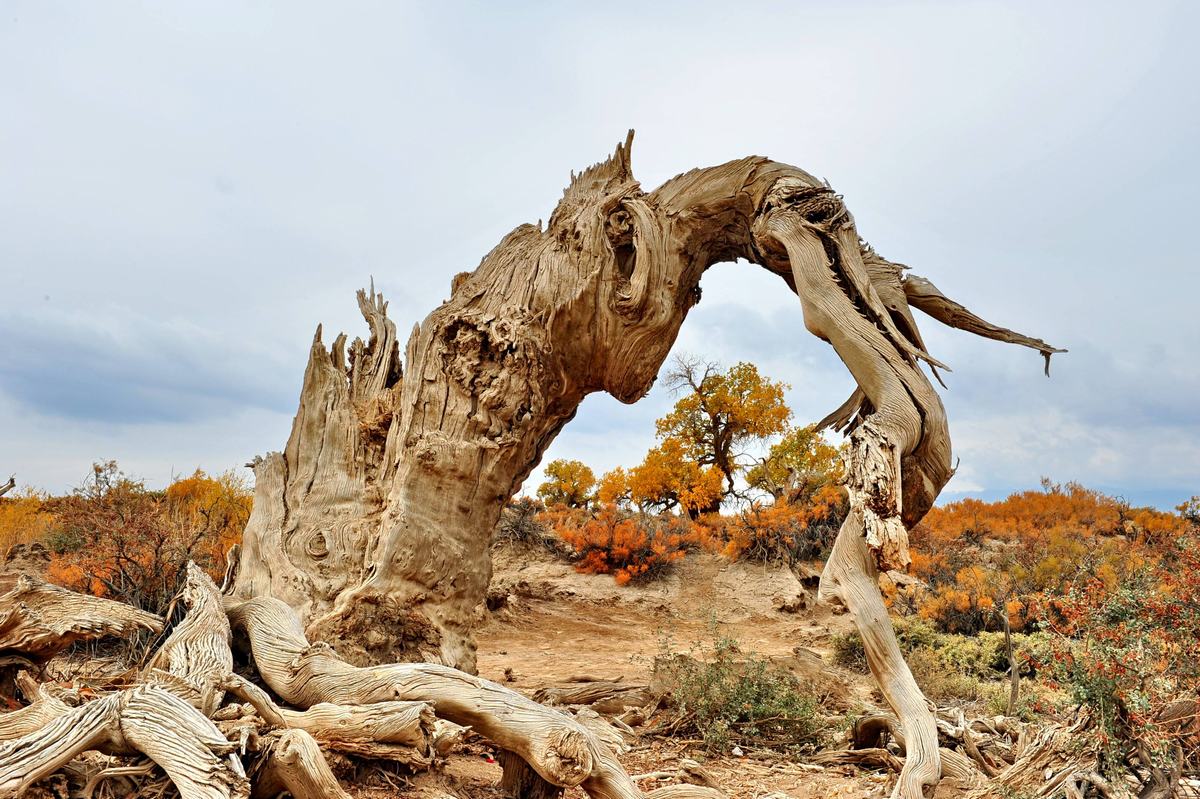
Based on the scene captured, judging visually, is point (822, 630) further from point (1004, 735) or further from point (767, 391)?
point (767, 391)

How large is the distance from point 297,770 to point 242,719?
2.40 feet

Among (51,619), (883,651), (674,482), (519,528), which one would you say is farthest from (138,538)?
(674,482)

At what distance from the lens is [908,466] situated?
464 cm

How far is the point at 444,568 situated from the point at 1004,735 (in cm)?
406

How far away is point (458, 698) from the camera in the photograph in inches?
142

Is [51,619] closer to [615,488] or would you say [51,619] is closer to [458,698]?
[458,698]

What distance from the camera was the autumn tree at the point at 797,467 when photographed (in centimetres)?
1788

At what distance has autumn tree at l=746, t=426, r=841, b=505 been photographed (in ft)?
58.6

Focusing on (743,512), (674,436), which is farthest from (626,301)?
(674,436)

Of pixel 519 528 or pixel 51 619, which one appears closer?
pixel 51 619

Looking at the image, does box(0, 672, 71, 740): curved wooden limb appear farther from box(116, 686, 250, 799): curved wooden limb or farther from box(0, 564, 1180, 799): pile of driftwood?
box(116, 686, 250, 799): curved wooden limb

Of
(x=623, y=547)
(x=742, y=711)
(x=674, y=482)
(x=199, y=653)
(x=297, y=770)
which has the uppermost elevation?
(x=674, y=482)

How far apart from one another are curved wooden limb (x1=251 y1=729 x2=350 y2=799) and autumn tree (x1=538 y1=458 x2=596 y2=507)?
18640 millimetres

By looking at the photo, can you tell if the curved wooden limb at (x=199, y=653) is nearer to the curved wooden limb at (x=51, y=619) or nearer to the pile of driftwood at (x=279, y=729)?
the pile of driftwood at (x=279, y=729)
